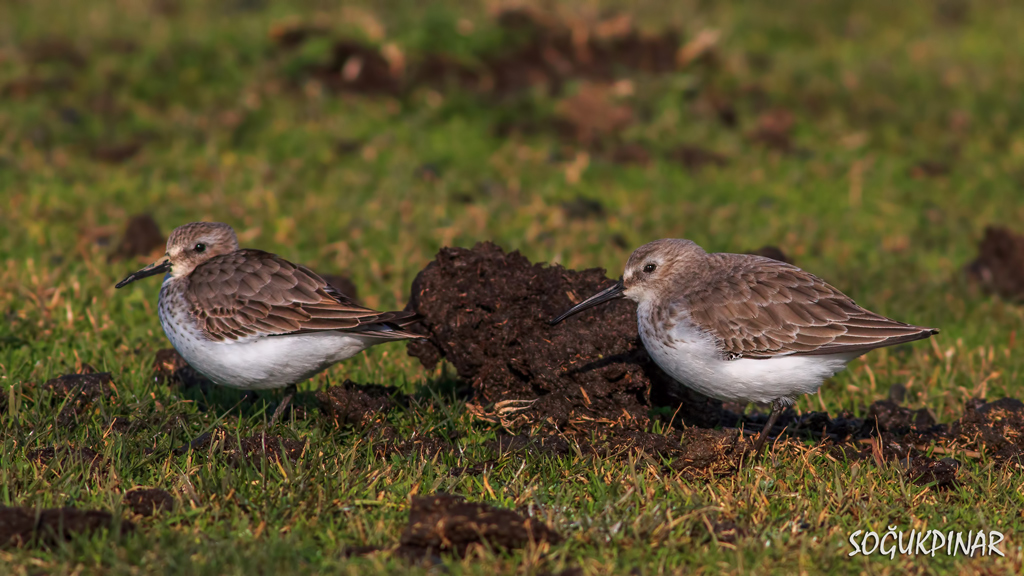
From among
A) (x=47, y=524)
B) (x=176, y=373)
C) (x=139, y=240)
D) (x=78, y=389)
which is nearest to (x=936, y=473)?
(x=47, y=524)

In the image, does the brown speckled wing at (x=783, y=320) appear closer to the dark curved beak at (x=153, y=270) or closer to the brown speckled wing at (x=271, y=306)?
the brown speckled wing at (x=271, y=306)

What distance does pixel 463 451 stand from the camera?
6.66m

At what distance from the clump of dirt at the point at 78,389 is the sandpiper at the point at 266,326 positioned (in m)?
0.60

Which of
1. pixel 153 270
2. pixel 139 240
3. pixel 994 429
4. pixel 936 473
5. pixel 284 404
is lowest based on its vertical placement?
pixel 994 429

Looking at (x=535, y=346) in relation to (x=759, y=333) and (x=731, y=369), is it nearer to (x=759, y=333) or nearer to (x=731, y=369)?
(x=731, y=369)

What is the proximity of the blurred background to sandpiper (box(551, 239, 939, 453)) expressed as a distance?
178 centimetres

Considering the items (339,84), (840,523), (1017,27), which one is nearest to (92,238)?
(339,84)

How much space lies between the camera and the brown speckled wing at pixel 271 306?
6.89m

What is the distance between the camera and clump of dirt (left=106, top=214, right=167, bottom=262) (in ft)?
33.5

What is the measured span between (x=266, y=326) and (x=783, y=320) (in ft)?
10.7

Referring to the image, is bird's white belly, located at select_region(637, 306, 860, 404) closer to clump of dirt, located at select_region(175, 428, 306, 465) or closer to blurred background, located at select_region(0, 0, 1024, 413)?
blurred background, located at select_region(0, 0, 1024, 413)

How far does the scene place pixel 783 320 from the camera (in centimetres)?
675

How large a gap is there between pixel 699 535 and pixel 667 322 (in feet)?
5.22

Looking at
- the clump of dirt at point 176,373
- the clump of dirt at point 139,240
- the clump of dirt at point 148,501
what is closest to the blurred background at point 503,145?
the clump of dirt at point 139,240
